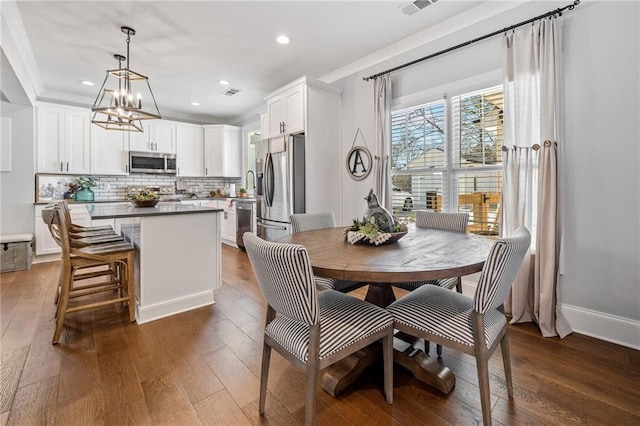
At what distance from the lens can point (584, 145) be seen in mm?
2221

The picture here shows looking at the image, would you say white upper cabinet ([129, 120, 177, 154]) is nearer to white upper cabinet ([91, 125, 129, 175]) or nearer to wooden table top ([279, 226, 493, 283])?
white upper cabinet ([91, 125, 129, 175])

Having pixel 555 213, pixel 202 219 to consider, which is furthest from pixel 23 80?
pixel 555 213

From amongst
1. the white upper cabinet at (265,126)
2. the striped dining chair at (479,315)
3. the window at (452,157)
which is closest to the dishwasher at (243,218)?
the white upper cabinet at (265,126)

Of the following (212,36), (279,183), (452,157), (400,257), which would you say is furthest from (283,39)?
(400,257)

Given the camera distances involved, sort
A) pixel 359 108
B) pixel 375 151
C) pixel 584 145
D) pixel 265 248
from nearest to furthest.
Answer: pixel 265 248 → pixel 584 145 → pixel 375 151 → pixel 359 108

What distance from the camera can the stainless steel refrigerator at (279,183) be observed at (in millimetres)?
3930

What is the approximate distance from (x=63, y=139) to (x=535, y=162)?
20.4 ft

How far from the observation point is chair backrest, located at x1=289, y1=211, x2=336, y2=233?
8.26 ft

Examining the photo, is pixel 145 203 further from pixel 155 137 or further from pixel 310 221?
pixel 155 137

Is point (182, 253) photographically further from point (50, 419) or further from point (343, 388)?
point (343, 388)

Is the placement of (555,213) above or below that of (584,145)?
below

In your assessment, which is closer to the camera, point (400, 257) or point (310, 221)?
point (400, 257)

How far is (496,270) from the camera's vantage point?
4.09 ft

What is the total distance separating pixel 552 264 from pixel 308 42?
10.1ft
